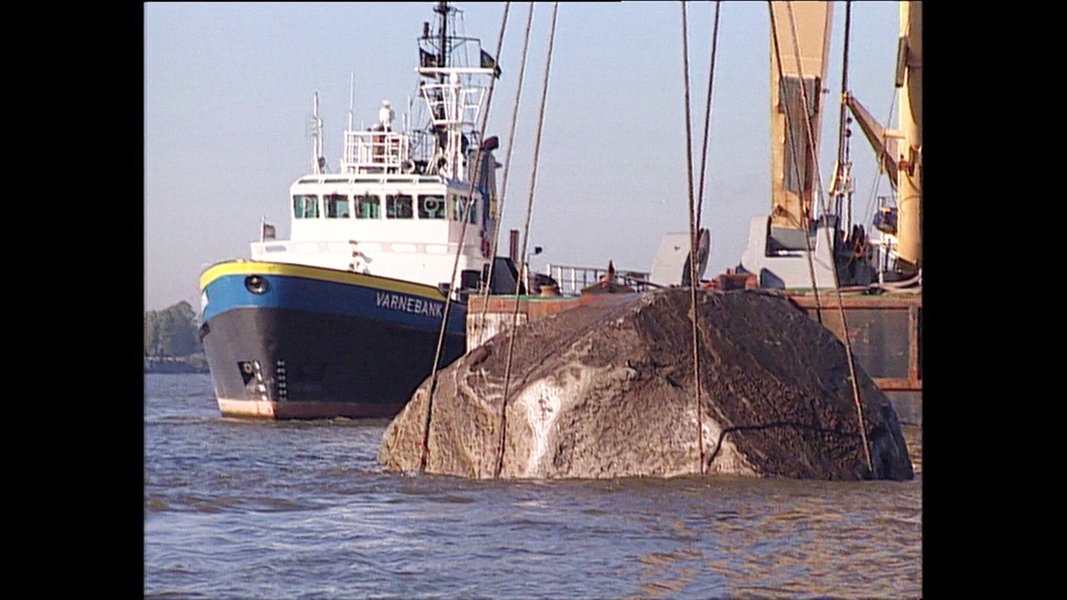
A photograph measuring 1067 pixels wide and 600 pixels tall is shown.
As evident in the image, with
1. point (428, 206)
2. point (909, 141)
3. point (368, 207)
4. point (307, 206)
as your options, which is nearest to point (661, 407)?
point (909, 141)

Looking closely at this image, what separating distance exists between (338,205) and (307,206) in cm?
65

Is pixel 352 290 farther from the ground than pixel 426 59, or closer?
closer

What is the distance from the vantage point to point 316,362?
20.1 meters

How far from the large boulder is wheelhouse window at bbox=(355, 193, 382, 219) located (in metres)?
13.3

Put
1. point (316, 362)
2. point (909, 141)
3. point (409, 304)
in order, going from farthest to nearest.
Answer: point (409, 304)
point (316, 362)
point (909, 141)

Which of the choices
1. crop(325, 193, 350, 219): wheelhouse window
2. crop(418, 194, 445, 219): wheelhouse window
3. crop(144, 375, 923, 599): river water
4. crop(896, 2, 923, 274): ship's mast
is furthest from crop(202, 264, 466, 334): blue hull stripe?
crop(144, 375, 923, 599): river water

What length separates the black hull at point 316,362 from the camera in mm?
19906

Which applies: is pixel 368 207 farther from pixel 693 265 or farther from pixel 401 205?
pixel 693 265

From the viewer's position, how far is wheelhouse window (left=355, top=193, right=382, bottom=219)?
23797mm

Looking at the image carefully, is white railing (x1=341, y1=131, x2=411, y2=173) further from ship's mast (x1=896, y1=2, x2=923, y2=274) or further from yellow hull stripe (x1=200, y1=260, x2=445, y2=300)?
ship's mast (x1=896, y1=2, x2=923, y2=274)
